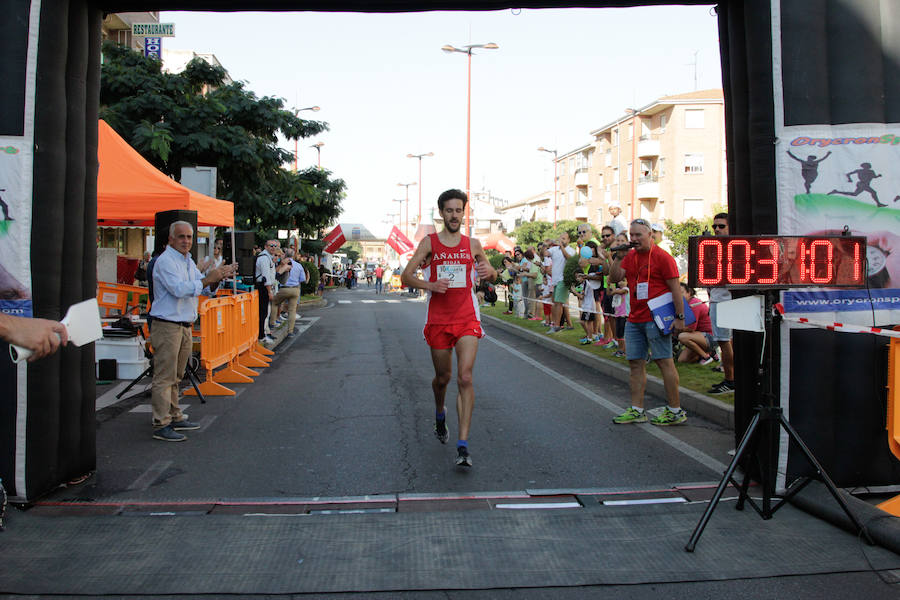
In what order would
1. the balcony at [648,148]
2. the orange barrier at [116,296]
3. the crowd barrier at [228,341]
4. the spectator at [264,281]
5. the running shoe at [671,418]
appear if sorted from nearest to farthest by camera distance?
1. the running shoe at [671,418]
2. the crowd barrier at [228,341]
3. the orange barrier at [116,296]
4. the spectator at [264,281]
5. the balcony at [648,148]

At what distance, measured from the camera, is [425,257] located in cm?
626

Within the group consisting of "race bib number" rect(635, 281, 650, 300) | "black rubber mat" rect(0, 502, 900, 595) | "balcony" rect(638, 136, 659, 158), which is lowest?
"black rubber mat" rect(0, 502, 900, 595)

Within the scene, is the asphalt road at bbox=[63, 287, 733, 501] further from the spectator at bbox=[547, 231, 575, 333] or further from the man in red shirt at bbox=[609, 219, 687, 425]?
the spectator at bbox=[547, 231, 575, 333]

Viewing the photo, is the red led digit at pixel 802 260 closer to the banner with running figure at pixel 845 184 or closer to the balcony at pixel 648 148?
the banner with running figure at pixel 845 184

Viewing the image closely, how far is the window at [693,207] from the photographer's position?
57219 millimetres

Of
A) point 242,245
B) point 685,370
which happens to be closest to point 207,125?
point 242,245

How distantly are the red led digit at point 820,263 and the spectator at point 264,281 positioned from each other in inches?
461

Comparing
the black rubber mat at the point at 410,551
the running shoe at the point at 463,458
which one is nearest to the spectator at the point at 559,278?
the running shoe at the point at 463,458

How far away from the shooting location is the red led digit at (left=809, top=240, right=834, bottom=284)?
4465 mm

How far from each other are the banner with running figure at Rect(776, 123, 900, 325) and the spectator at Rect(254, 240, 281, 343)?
11386 mm

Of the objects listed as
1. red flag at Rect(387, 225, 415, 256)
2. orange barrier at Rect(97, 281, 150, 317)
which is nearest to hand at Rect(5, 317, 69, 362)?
orange barrier at Rect(97, 281, 150, 317)

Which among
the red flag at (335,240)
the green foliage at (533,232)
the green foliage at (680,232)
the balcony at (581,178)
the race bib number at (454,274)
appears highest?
the balcony at (581,178)

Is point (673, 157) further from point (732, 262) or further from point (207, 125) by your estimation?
point (732, 262)

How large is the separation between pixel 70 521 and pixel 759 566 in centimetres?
391
